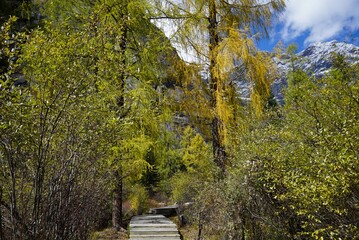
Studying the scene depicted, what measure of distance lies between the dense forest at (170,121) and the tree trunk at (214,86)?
40 mm

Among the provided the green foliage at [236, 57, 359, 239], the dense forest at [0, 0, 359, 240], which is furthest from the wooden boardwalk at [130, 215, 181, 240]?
the green foliage at [236, 57, 359, 239]

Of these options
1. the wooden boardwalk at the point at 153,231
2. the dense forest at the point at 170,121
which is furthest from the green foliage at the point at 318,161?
the wooden boardwalk at the point at 153,231

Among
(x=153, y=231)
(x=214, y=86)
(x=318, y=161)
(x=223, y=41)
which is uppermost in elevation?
(x=223, y=41)

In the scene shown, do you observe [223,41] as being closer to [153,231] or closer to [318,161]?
[153,231]

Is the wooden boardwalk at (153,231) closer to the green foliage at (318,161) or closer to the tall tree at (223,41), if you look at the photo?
the tall tree at (223,41)

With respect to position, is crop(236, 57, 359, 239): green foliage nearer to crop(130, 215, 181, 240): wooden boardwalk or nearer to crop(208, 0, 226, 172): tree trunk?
crop(208, 0, 226, 172): tree trunk

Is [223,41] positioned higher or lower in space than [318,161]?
higher

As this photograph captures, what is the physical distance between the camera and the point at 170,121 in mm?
9438

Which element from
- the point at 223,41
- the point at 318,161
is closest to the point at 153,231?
the point at 223,41

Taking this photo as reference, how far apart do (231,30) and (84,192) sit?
6.21 m

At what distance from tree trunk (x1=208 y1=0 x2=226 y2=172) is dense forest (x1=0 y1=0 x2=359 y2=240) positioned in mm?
40

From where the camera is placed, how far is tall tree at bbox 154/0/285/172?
8266 mm

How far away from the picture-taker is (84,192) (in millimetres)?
3572

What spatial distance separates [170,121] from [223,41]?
260 centimetres
